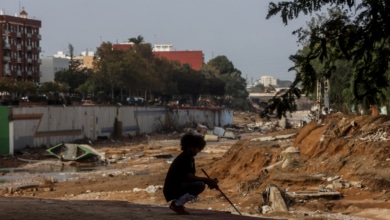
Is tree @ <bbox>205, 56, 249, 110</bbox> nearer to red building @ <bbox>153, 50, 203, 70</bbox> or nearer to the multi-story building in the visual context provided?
red building @ <bbox>153, 50, 203, 70</bbox>

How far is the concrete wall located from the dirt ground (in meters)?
16.3

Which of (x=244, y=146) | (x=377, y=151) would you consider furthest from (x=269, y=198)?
(x=244, y=146)

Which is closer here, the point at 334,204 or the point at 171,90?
the point at 334,204

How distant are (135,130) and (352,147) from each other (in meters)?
59.0

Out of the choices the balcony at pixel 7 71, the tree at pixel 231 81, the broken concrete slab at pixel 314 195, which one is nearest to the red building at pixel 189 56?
the tree at pixel 231 81

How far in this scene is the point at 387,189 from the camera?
21875 mm

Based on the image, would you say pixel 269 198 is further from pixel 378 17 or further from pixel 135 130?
pixel 135 130

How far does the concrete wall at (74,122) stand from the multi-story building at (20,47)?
2174cm

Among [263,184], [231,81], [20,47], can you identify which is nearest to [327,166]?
[263,184]

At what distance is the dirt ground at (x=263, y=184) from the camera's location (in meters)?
12.3

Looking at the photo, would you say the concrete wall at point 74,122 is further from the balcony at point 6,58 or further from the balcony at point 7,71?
the balcony at point 6,58

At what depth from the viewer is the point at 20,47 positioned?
4235 inches

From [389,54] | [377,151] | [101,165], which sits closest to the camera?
[389,54]

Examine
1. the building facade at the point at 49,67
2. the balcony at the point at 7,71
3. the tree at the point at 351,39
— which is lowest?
the tree at the point at 351,39
